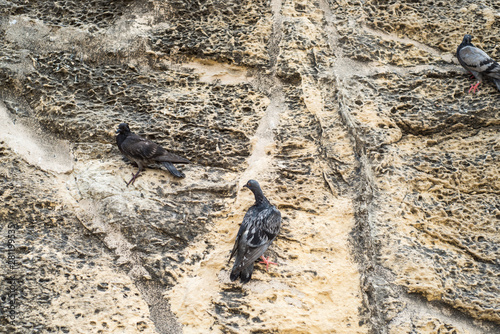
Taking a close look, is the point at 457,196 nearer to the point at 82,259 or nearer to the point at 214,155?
the point at 214,155

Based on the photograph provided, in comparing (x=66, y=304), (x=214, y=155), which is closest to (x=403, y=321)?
(x=214, y=155)

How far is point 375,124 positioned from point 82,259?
300cm

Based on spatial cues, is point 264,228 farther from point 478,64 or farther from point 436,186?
point 478,64

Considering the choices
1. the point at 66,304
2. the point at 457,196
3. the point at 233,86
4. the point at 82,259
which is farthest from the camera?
the point at 233,86

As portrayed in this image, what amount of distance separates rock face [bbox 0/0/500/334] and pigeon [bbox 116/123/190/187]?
132 millimetres

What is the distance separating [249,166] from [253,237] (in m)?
0.95

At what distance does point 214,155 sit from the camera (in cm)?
485

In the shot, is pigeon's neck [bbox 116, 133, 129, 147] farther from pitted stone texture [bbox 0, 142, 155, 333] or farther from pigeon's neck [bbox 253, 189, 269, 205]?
pigeon's neck [bbox 253, 189, 269, 205]

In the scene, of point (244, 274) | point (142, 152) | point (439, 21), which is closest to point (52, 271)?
point (142, 152)

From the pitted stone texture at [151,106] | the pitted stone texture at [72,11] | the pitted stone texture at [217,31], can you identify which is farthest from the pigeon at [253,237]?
the pitted stone texture at [72,11]

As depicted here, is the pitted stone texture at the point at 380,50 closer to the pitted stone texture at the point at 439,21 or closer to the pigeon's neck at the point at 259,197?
the pitted stone texture at the point at 439,21

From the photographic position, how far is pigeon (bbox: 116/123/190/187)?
4.54 meters

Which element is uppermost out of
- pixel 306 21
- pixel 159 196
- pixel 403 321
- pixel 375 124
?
pixel 306 21

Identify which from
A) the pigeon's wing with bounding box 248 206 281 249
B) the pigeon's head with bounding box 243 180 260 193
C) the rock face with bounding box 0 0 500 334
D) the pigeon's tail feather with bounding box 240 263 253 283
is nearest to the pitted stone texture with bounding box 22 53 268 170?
the rock face with bounding box 0 0 500 334
